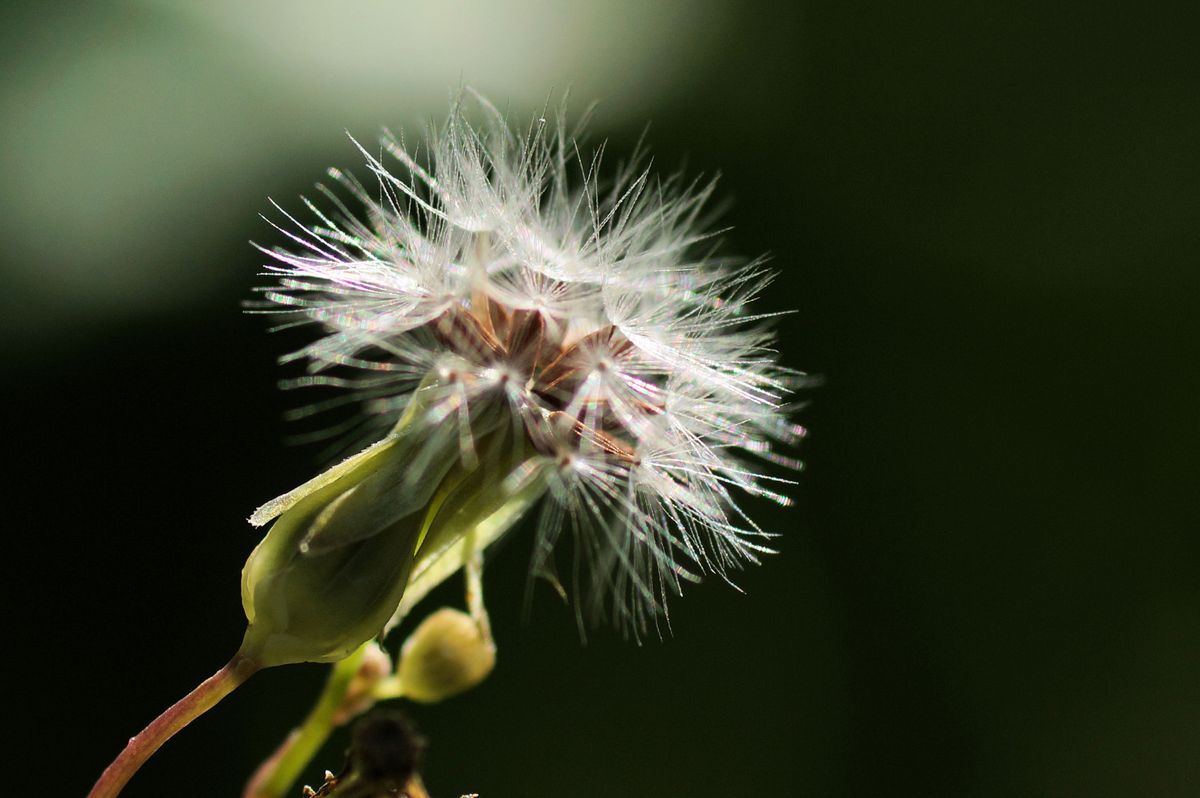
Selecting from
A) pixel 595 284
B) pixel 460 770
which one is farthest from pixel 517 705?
pixel 595 284

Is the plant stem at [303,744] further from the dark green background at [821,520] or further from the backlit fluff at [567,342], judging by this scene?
the dark green background at [821,520]

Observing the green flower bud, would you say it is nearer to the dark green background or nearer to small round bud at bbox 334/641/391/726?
small round bud at bbox 334/641/391/726

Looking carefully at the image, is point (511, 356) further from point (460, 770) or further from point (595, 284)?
point (460, 770)

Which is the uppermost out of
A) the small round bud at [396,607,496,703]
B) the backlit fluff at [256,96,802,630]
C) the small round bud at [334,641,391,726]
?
the backlit fluff at [256,96,802,630]

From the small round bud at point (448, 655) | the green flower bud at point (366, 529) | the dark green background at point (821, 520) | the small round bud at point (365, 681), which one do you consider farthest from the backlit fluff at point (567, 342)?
the dark green background at point (821, 520)

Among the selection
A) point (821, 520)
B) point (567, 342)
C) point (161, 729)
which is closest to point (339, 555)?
point (161, 729)

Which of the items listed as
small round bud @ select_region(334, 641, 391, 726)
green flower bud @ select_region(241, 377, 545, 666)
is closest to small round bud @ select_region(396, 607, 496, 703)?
small round bud @ select_region(334, 641, 391, 726)

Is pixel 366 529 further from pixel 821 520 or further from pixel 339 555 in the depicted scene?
pixel 821 520
